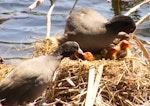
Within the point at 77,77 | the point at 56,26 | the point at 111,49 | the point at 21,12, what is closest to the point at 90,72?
the point at 77,77

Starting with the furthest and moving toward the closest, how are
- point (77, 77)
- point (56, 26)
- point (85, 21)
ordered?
1. point (56, 26)
2. point (85, 21)
3. point (77, 77)

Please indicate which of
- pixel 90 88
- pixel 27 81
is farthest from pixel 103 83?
pixel 27 81

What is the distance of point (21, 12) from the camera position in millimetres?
14258

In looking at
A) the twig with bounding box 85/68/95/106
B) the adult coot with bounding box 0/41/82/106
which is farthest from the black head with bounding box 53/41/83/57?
the twig with bounding box 85/68/95/106

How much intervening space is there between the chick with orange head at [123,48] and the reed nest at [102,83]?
12 cm

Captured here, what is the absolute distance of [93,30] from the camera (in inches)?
316

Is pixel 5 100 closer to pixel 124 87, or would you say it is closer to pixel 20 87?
pixel 20 87

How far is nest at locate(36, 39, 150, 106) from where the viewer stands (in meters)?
7.51

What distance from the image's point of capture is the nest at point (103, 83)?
24.6 feet

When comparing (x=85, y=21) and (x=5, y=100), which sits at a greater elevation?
(x=85, y=21)

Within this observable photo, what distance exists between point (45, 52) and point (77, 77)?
669 millimetres

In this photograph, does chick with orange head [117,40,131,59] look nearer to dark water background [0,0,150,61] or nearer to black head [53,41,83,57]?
black head [53,41,83,57]

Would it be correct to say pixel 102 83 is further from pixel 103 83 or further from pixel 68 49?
pixel 68 49

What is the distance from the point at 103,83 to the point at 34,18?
663 cm
